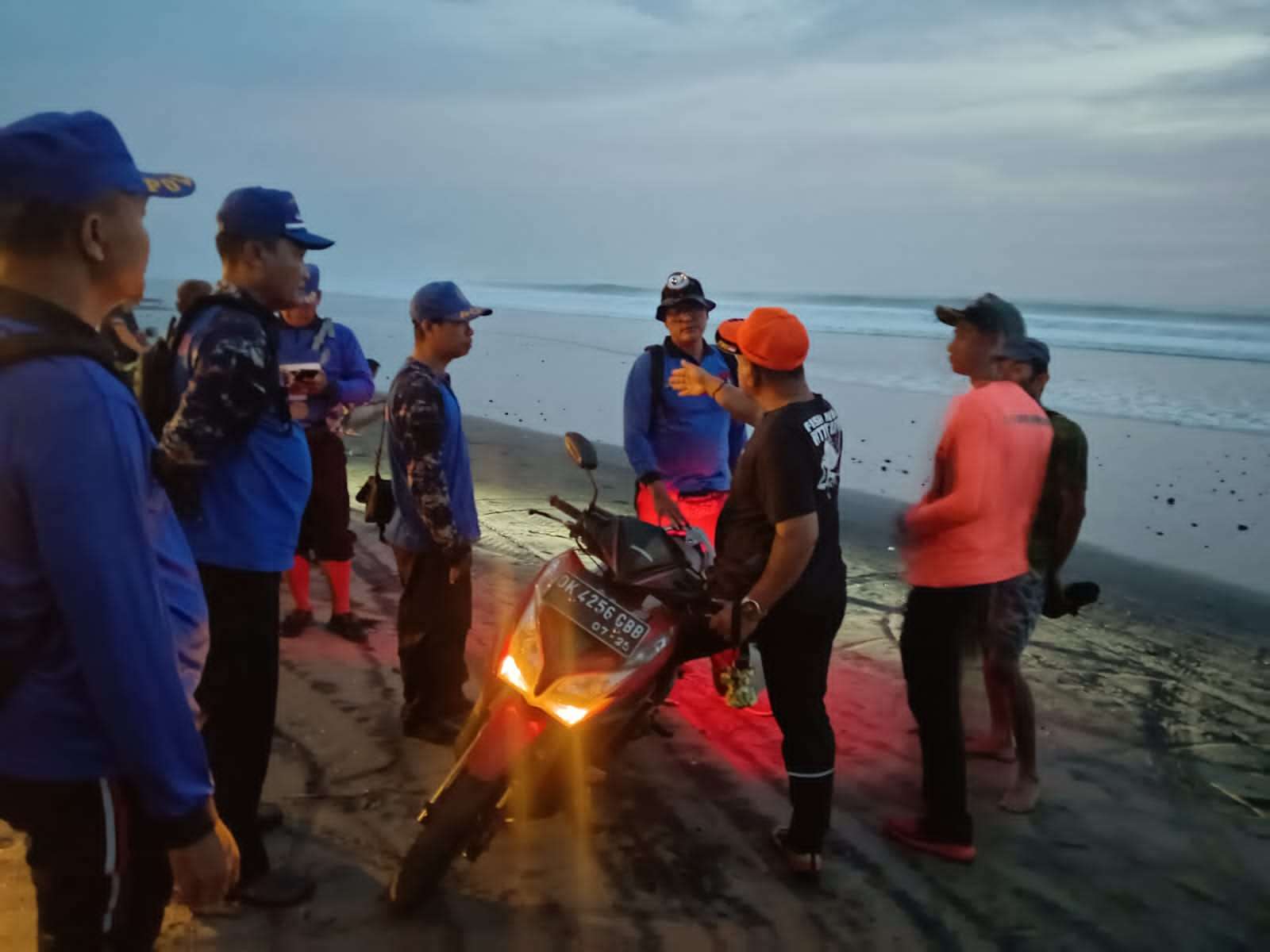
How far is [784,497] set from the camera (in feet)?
10.7

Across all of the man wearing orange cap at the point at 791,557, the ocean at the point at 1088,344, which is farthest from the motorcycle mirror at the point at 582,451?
the ocean at the point at 1088,344

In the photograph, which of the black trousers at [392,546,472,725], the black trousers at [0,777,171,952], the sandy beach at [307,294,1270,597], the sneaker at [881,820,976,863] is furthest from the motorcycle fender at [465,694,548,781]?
the sandy beach at [307,294,1270,597]

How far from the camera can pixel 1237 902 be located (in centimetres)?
342

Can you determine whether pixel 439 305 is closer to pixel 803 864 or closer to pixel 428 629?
pixel 428 629

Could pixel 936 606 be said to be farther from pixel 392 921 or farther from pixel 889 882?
pixel 392 921

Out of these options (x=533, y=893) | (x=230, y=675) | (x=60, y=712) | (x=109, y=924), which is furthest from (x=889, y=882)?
(x=60, y=712)

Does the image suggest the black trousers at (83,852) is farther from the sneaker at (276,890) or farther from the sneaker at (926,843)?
the sneaker at (926,843)

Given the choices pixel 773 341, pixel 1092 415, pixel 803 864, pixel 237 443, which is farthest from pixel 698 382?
Result: pixel 1092 415

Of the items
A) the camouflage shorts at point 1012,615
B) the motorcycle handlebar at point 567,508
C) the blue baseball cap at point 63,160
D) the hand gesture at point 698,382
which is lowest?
the camouflage shorts at point 1012,615

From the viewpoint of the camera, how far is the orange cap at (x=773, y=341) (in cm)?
334

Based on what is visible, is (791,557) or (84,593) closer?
(84,593)

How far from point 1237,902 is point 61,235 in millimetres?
3907

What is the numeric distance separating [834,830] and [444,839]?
157 cm

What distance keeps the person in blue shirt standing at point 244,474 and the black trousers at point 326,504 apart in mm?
2379
